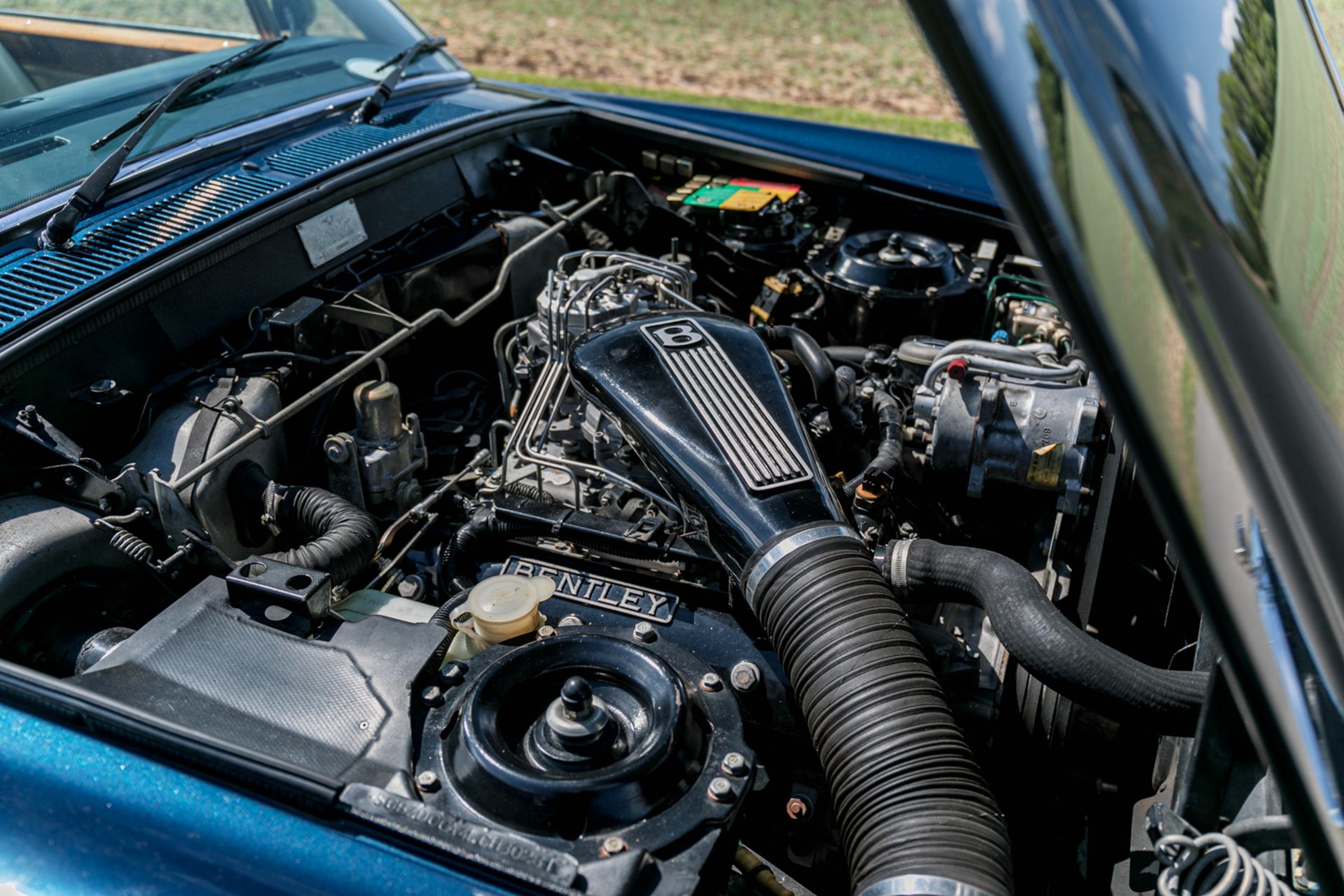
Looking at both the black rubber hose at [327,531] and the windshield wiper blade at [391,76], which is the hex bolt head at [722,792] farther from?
the windshield wiper blade at [391,76]

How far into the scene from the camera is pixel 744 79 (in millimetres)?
9547

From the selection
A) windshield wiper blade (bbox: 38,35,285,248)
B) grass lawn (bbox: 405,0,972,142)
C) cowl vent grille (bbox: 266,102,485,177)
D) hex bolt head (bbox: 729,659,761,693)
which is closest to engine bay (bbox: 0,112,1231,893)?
hex bolt head (bbox: 729,659,761,693)

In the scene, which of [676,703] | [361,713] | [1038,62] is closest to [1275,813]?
[676,703]

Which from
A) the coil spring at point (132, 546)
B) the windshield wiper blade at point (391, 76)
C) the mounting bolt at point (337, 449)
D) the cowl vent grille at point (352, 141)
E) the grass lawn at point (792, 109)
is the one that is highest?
the windshield wiper blade at point (391, 76)

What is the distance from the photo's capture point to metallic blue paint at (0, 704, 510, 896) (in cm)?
114

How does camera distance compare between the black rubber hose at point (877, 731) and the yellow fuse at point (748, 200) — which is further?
the yellow fuse at point (748, 200)

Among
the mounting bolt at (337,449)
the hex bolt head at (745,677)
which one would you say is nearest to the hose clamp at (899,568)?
the hex bolt head at (745,677)

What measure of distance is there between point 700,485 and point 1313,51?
1187mm

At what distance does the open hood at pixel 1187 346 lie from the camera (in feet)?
2.81

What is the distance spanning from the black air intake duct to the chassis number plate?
0.43 feet

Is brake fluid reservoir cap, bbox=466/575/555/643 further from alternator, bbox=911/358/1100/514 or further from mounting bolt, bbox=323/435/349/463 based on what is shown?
alternator, bbox=911/358/1100/514

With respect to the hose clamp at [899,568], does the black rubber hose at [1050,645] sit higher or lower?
lower

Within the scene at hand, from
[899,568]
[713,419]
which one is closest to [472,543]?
[713,419]

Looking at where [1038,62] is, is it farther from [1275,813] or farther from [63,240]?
[63,240]
